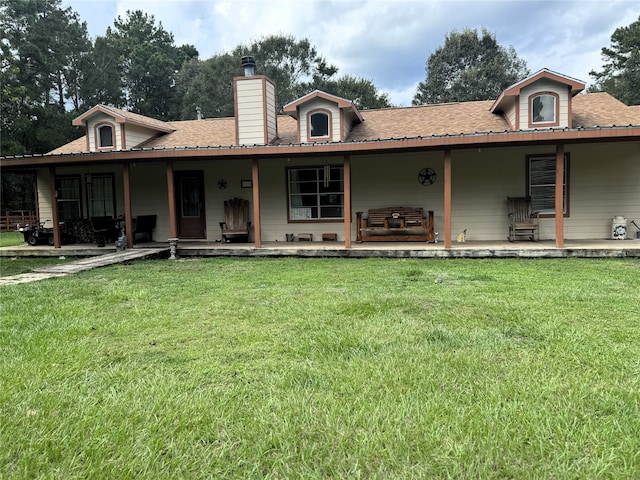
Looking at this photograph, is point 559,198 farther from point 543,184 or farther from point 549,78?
point 549,78

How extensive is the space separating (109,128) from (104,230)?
2.76 meters

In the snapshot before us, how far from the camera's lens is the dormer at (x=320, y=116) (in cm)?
991

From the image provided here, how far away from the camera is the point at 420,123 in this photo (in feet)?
34.9

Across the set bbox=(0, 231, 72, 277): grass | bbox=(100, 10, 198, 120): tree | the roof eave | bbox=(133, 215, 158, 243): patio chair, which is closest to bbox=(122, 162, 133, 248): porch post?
the roof eave

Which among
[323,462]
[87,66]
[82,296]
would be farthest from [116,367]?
[87,66]

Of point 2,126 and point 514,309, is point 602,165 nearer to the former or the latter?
point 514,309

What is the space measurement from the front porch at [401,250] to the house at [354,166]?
31 centimetres

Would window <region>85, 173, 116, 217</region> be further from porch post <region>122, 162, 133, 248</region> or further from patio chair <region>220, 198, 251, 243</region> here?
patio chair <region>220, 198, 251, 243</region>

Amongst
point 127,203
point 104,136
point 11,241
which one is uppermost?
point 104,136

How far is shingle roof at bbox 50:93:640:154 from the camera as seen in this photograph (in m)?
9.59

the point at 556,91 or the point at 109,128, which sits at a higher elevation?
the point at 556,91

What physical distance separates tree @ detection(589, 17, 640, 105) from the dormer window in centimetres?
2249

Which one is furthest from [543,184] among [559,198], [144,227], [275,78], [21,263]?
[275,78]

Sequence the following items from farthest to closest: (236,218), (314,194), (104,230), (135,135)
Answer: (135,135) < (236,218) < (314,194) < (104,230)
